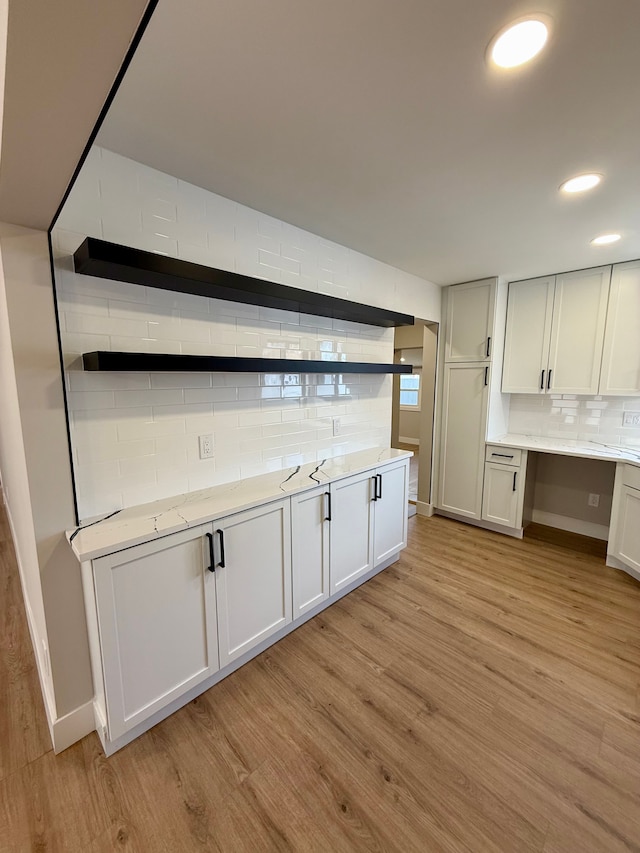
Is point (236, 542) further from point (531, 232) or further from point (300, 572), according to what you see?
point (531, 232)

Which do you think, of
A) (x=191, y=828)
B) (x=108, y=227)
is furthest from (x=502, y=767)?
(x=108, y=227)

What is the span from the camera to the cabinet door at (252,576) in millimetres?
1840

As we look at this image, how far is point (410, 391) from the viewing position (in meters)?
8.79

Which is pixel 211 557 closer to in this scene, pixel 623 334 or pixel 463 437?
pixel 463 437

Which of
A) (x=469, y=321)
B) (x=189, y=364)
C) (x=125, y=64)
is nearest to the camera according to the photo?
(x=125, y=64)

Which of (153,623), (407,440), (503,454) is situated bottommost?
(407,440)

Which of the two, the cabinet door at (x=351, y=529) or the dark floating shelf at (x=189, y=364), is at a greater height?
the dark floating shelf at (x=189, y=364)

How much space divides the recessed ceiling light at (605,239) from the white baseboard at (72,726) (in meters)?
4.11

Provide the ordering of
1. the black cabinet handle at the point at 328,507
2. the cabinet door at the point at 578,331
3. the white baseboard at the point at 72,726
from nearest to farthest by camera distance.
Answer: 1. the white baseboard at the point at 72,726
2. the black cabinet handle at the point at 328,507
3. the cabinet door at the point at 578,331

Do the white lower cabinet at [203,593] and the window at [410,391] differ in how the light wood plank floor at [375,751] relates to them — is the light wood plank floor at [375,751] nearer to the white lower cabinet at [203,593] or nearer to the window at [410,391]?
the white lower cabinet at [203,593]

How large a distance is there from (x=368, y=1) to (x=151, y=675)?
251 cm

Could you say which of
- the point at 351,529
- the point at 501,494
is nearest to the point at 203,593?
the point at 351,529

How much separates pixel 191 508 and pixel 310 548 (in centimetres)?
85

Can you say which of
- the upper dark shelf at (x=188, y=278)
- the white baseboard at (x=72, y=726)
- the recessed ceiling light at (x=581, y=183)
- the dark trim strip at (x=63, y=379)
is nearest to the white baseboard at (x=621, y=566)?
the recessed ceiling light at (x=581, y=183)
